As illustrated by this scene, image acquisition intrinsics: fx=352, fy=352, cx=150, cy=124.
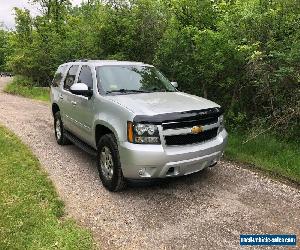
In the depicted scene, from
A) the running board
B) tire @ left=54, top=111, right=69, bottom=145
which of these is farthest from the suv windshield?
tire @ left=54, top=111, right=69, bottom=145

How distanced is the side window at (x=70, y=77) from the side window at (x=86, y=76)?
0.39m

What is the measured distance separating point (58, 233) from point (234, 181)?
3121 mm

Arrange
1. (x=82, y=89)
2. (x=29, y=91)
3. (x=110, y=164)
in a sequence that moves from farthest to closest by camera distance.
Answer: (x=29, y=91) → (x=82, y=89) → (x=110, y=164)

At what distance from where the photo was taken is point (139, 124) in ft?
16.1

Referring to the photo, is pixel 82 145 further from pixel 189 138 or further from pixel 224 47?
pixel 224 47

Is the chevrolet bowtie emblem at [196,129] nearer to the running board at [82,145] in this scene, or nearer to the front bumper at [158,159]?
the front bumper at [158,159]

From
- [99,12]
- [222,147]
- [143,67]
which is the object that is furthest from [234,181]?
[99,12]

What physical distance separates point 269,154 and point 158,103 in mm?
2949

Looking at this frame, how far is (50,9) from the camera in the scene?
92.9 ft

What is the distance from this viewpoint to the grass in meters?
4.13

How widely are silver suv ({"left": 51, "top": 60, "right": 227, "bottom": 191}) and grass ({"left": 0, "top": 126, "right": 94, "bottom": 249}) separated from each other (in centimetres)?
98

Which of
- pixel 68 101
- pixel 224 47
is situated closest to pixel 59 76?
pixel 68 101

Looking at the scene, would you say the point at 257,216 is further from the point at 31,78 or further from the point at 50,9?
the point at 50,9

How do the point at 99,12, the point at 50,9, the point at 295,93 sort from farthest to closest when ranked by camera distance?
the point at 50,9 < the point at 99,12 < the point at 295,93
